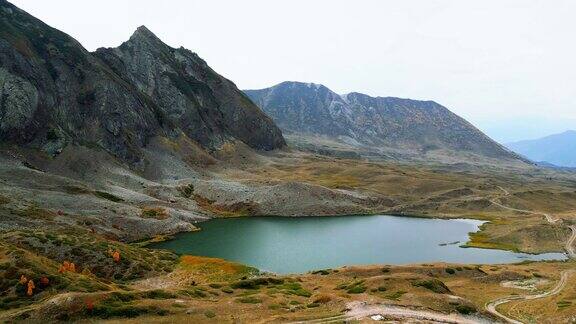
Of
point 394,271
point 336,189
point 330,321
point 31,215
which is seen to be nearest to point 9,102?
point 31,215

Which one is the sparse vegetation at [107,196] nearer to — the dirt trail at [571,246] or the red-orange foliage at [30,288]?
the red-orange foliage at [30,288]

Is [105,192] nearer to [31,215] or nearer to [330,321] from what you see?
[31,215]

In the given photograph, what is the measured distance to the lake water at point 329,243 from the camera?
10075 cm

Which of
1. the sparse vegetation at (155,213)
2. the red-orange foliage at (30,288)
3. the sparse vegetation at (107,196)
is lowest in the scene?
the red-orange foliage at (30,288)

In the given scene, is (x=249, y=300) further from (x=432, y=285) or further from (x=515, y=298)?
(x=515, y=298)

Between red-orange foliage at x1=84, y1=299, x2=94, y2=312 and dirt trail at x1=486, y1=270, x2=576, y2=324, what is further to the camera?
dirt trail at x1=486, y1=270, x2=576, y2=324

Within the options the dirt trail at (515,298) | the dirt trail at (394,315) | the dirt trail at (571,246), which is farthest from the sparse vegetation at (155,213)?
the dirt trail at (571,246)

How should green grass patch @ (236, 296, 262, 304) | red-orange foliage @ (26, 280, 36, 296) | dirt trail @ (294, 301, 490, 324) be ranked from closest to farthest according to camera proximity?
dirt trail @ (294, 301, 490, 324), red-orange foliage @ (26, 280, 36, 296), green grass patch @ (236, 296, 262, 304)

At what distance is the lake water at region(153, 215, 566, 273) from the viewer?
10075cm

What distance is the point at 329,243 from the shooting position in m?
117

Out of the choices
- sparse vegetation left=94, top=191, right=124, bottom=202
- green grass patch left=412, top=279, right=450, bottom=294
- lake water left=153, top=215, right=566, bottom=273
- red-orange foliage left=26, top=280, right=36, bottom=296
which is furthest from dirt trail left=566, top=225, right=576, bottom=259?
sparse vegetation left=94, top=191, right=124, bottom=202

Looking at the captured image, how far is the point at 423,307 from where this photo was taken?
45844 millimetres

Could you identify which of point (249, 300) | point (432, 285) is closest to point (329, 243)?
point (432, 285)

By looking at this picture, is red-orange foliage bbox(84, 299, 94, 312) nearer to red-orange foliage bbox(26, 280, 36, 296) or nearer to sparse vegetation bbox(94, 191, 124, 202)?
red-orange foliage bbox(26, 280, 36, 296)
